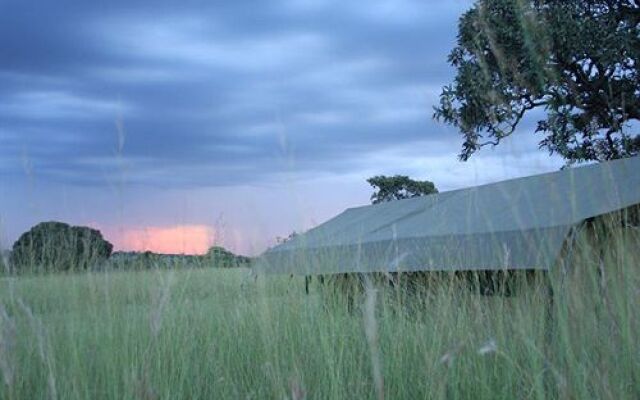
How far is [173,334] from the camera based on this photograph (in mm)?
4734

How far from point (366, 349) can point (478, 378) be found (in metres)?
0.94

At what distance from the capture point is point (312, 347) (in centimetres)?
430

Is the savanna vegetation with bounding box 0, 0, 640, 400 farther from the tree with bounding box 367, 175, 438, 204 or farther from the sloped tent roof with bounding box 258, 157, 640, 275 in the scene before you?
the tree with bounding box 367, 175, 438, 204

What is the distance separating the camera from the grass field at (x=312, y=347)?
3.10 m

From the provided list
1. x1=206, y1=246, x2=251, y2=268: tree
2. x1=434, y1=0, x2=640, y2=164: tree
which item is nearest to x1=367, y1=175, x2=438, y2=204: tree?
x1=434, y1=0, x2=640, y2=164: tree

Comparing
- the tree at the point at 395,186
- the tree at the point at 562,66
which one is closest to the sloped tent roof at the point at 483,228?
the tree at the point at 562,66

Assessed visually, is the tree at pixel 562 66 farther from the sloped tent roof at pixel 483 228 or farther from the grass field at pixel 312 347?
the grass field at pixel 312 347

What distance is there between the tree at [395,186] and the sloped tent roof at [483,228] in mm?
15887

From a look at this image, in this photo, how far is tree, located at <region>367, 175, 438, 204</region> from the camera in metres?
26.6

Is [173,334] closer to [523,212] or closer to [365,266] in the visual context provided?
[365,266]

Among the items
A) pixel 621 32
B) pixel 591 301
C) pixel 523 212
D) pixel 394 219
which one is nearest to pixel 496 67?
pixel 621 32

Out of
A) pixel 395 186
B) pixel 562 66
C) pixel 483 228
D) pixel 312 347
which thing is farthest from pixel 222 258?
pixel 395 186

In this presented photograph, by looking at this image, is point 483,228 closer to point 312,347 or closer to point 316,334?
point 316,334

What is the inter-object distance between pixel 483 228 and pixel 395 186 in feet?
66.3
